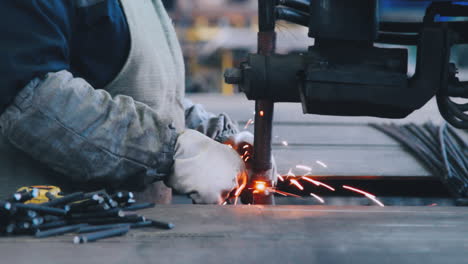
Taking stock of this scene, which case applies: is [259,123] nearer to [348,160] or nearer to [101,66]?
[101,66]

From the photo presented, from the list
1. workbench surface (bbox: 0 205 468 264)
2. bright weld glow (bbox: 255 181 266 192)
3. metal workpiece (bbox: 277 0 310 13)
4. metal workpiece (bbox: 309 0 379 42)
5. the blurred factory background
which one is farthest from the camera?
the blurred factory background

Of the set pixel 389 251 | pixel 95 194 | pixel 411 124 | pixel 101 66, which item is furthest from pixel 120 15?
pixel 411 124

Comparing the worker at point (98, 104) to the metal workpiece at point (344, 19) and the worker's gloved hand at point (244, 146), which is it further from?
the metal workpiece at point (344, 19)

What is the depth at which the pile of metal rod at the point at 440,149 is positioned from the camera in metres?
1.66

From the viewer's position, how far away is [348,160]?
1.87 metres

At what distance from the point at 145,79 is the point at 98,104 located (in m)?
0.19

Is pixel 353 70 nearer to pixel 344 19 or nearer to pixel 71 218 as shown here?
pixel 344 19

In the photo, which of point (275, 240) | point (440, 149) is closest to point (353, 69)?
point (275, 240)

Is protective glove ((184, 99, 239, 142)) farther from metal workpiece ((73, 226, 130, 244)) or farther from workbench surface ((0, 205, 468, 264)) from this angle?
metal workpiece ((73, 226, 130, 244))

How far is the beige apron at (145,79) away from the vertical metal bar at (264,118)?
194 mm

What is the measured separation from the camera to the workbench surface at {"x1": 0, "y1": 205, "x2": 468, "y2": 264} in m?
0.80

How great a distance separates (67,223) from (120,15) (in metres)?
0.54

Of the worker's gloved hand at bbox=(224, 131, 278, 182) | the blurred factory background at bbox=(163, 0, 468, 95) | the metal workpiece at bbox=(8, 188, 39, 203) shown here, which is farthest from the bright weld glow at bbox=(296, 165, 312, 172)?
the blurred factory background at bbox=(163, 0, 468, 95)

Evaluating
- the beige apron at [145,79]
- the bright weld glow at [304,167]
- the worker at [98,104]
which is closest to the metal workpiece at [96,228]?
the worker at [98,104]
